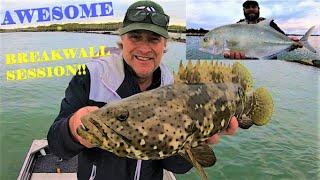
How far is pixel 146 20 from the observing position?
1396mm

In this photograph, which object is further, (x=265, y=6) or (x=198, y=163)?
(x=265, y=6)

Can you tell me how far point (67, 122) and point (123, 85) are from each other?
33 centimetres

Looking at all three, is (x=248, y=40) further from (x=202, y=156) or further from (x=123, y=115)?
(x=123, y=115)

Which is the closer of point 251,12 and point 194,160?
point 194,160

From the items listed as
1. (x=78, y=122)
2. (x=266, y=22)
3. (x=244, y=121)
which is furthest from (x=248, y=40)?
(x=78, y=122)

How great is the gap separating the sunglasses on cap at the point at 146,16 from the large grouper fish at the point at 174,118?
0.20 m

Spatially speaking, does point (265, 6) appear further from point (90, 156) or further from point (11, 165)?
point (11, 165)

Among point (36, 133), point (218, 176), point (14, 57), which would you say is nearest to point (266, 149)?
point (218, 176)

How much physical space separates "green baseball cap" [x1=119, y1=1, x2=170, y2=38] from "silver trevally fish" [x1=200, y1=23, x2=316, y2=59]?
1967mm

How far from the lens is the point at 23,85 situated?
11.1 feet

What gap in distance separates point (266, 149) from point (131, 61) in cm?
351

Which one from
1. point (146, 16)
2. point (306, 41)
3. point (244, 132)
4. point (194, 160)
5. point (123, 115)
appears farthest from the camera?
point (244, 132)

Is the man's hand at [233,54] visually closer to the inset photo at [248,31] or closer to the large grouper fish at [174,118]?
the inset photo at [248,31]

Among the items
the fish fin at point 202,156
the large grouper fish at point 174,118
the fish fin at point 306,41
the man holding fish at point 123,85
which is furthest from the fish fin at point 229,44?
the fish fin at point 202,156
